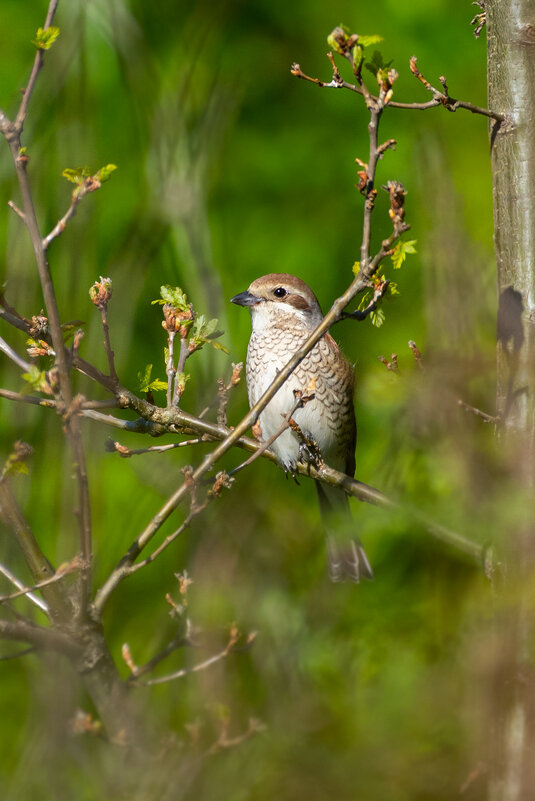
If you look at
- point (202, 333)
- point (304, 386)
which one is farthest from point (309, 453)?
point (202, 333)

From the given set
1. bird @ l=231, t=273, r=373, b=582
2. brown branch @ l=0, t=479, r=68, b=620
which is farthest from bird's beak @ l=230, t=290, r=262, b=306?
brown branch @ l=0, t=479, r=68, b=620

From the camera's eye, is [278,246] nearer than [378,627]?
No

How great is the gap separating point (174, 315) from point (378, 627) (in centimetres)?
90

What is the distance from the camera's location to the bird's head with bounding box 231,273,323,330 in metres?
2.82

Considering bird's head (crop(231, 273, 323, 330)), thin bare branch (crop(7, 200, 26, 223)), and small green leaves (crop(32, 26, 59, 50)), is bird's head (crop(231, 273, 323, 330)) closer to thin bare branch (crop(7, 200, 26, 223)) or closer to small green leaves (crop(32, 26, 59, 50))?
thin bare branch (crop(7, 200, 26, 223))

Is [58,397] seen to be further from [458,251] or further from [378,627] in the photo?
[378,627]

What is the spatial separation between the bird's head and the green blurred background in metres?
0.13

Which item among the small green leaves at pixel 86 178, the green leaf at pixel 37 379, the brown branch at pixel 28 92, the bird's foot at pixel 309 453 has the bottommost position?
the bird's foot at pixel 309 453

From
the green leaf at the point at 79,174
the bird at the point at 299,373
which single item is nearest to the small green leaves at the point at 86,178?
the green leaf at the point at 79,174

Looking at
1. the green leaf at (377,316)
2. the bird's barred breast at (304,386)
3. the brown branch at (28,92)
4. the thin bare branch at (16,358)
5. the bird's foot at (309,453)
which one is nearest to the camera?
the brown branch at (28,92)

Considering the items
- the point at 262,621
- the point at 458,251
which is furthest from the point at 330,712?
the point at 458,251

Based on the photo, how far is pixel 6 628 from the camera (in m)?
1.27

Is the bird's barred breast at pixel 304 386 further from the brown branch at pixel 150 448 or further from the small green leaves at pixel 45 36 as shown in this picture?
the small green leaves at pixel 45 36

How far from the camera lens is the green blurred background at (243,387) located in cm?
116
